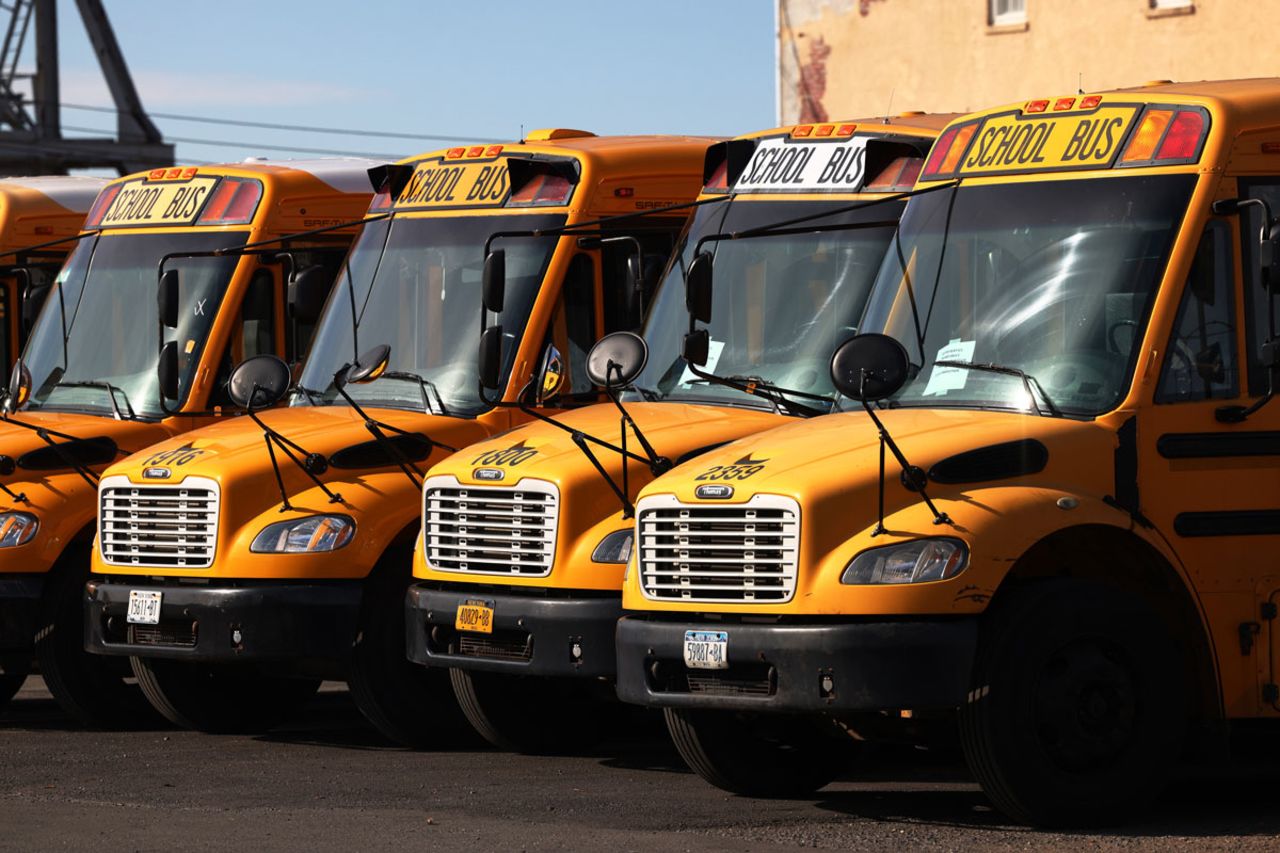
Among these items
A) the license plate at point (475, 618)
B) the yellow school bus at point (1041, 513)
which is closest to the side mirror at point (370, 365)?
the license plate at point (475, 618)

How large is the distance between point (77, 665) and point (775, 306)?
4.21m

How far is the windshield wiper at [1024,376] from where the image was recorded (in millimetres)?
9688

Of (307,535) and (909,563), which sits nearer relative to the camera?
(909,563)

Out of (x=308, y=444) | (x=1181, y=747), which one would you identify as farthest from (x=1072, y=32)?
(x=1181, y=747)

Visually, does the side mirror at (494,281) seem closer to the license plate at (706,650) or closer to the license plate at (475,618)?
the license plate at (475,618)

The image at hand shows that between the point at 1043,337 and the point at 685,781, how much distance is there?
2505 millimetres

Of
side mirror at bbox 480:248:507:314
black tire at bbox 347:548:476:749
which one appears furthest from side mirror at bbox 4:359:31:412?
side mirror at bbox 480:248:507:314

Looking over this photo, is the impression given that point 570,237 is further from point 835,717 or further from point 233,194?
point 835,717

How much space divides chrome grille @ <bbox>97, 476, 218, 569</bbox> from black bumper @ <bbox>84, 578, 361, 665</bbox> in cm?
24

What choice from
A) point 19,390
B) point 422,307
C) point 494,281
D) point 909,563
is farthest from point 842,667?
point 19,390

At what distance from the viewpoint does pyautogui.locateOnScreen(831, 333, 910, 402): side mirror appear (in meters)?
9.52

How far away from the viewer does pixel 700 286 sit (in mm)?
11344

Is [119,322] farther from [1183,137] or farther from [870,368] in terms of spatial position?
[1183,137]

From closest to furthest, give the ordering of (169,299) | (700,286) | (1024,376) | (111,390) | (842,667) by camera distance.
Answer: (842,667) → (1024,376) → (700,286) → (169,299) → (111,390)
